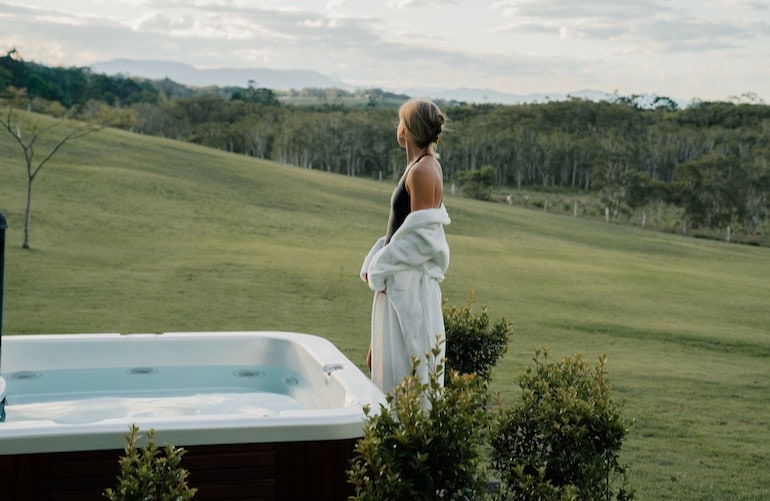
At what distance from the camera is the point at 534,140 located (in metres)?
40.0

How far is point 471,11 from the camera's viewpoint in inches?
717

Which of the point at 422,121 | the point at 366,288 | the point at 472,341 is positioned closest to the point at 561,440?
the point at 422,121

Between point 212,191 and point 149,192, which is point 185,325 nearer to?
point 149,192

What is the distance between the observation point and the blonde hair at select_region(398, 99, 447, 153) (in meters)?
3.32

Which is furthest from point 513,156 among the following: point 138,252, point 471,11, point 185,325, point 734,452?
point 734,452

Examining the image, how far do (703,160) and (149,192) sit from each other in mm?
20874

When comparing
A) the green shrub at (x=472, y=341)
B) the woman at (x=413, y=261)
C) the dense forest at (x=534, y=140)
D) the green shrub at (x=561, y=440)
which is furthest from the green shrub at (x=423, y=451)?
the dense forest at (x=534, y=140)

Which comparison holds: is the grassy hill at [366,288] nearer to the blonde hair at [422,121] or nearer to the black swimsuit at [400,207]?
the black swimsuit at [400,207]

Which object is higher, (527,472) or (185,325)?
(527,472)

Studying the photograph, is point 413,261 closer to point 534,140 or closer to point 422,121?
point 422,121

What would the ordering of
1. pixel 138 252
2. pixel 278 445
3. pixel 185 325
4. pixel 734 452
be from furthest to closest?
pixel 138 252, pixel 185 325, pixel 734 452, pixel 278 445

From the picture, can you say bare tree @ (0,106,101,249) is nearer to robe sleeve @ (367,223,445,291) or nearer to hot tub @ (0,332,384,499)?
hot tub @ (0,332,384,499)

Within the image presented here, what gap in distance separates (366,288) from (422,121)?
24.4 ft

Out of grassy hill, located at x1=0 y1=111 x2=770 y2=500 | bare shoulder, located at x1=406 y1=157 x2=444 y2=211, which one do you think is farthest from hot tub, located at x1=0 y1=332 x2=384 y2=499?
grassy hill, located at x1=0 y1=111 x2=770 y2=500
